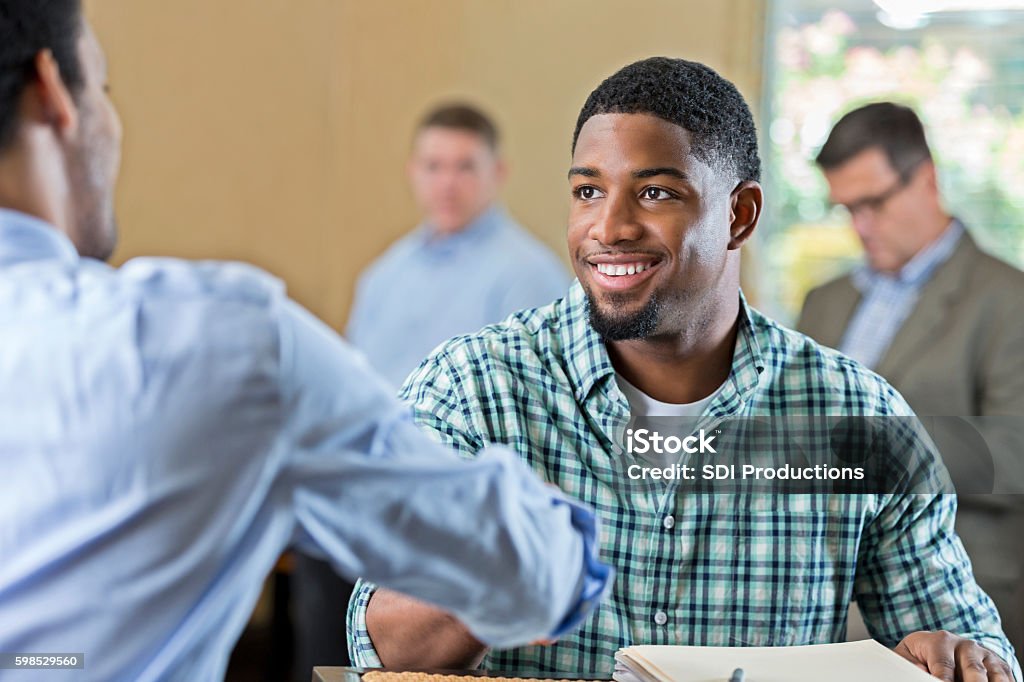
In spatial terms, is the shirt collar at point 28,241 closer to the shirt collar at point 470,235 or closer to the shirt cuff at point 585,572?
the shirt cuff at point 585,572

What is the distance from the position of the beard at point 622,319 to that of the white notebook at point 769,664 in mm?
277

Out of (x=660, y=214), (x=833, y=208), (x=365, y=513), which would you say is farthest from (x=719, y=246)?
(x=833, y=208)

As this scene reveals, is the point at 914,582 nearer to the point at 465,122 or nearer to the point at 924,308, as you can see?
the point at 924,308

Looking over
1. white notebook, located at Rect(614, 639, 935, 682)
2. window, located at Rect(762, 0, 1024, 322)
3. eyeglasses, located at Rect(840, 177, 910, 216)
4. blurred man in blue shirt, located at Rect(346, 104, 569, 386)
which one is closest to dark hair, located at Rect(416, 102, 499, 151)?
blurred man in blue shirt, located at Rect(346, 104, 569, 386)

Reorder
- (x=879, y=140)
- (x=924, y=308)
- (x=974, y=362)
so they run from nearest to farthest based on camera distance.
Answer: (x=974, y=362) < (x=924, y=308) < (x=879, y=140)

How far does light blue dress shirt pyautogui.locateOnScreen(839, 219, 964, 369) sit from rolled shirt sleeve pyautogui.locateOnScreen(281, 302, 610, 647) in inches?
35.6

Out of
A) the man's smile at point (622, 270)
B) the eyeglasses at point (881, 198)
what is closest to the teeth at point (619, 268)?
the man's smile at point (622, 270)

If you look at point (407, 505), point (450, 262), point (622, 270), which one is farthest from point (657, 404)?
point (450, 262)

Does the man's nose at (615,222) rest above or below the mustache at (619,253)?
above

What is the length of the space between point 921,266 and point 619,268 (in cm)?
92

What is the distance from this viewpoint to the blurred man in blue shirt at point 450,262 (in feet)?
7.92

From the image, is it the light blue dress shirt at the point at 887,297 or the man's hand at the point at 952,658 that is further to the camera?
the light blue dress shirt at the point at 887,297

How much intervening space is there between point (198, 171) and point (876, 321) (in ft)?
5.94

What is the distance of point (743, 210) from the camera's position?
1.05 meters
